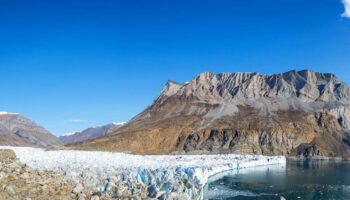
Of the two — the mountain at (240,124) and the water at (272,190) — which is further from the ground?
the mountain at (240,124)

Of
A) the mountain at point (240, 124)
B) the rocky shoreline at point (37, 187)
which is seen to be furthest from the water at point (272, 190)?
the mountain at point (240, 124)

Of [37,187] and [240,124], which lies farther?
[240,124]

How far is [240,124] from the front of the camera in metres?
145

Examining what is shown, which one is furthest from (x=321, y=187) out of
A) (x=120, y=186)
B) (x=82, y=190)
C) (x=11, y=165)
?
(x=11, y=165)

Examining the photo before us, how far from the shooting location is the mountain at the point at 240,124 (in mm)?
127688

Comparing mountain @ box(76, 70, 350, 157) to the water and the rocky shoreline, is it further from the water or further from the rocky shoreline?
the rocky shoreline

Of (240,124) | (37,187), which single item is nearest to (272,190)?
(37,187)

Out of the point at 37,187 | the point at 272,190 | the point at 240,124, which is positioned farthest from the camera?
the point at 240,124

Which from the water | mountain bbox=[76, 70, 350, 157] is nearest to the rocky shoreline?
the water

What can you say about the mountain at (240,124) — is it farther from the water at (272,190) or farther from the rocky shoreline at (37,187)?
the rocky shoreline at (37,187)

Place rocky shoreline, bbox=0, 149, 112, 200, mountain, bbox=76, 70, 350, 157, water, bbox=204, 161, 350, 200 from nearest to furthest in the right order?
rocky shoreline, bbox=0, 149, 112, 200 → water, bbox=204, 161, 350, 200 → mountain, bbox=76, 70, 350, 157

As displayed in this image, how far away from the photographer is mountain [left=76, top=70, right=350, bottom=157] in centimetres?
12769

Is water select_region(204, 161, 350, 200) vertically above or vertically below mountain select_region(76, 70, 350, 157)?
below

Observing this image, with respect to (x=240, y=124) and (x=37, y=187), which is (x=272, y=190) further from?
(x=240, y=124)
